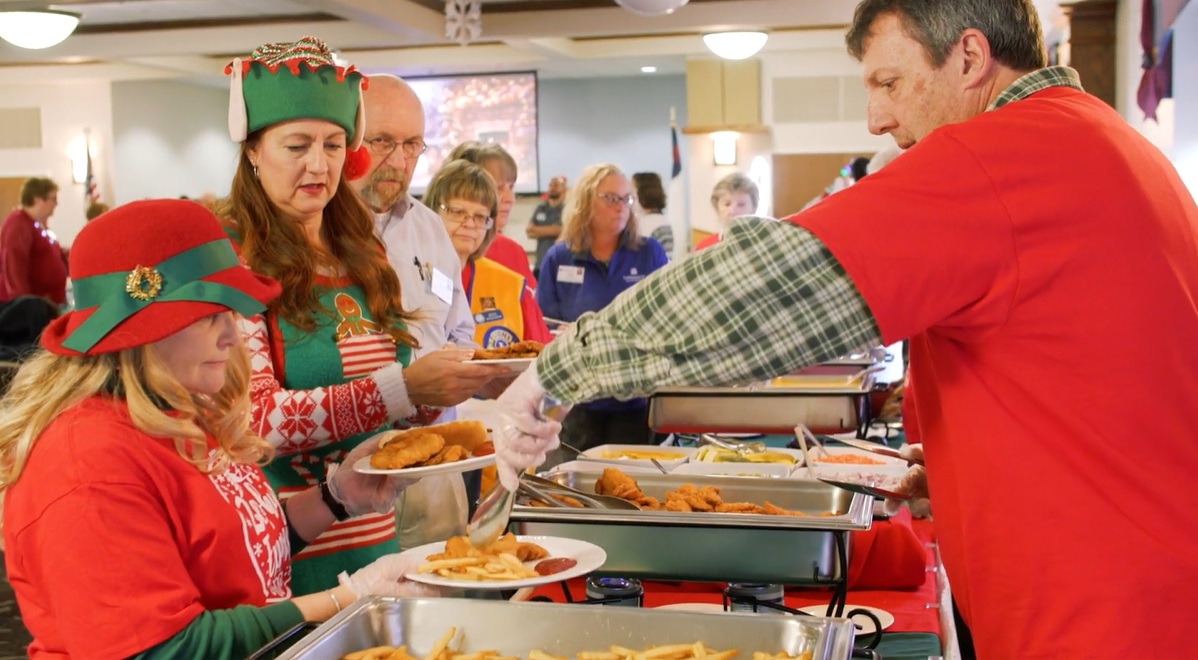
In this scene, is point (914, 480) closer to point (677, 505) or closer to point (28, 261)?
point (677, 505)

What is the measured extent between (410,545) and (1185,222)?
1.63 metres

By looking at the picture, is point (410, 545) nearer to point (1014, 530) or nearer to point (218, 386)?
point (218, 386)

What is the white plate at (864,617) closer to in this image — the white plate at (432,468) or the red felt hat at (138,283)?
the white plate at (432,468)

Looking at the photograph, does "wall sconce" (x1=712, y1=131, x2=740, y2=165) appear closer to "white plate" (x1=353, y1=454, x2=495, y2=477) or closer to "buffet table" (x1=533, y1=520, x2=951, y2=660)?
"buffet table" (x1=533, y1=520, x2=951, y2=660)

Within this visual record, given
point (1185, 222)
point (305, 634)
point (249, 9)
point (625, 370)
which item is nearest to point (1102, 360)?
point (1185, 222)

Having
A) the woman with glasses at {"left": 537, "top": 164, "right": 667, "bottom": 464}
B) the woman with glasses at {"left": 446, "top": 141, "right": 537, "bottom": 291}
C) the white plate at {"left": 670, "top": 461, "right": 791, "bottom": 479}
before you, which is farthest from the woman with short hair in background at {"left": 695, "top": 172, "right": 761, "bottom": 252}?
the white plate at {"left": 670, "top": 461, "right": 791, "bottom": 479}

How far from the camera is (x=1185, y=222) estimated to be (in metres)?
1.05

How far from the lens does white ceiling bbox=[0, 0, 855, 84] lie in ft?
25.2

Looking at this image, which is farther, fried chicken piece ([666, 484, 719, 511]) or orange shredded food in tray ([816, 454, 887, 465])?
orange shredded food in tray ([816, 454, 887, 465])

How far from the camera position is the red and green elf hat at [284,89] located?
5.62 feet

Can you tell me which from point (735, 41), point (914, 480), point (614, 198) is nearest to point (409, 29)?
point (735, 41)

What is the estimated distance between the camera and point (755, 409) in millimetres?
3014

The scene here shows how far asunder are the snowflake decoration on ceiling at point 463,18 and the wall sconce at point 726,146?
12.5 feet

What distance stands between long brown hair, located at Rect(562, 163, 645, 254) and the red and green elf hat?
2.30 meters
